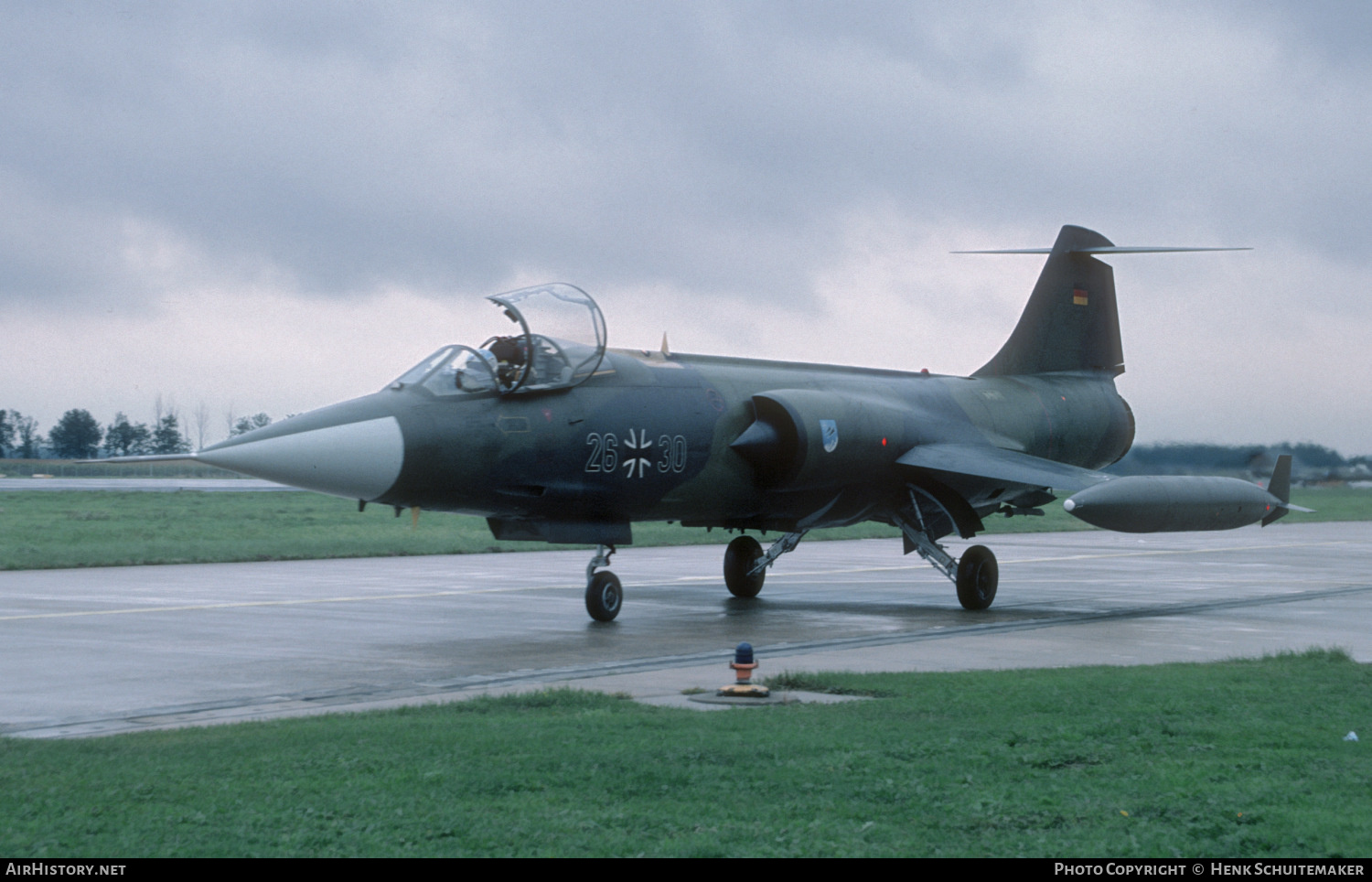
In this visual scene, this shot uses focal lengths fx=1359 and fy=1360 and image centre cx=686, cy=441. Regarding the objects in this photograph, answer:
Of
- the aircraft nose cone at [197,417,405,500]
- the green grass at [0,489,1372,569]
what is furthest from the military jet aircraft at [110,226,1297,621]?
the green grass at [0,489,1372,569]

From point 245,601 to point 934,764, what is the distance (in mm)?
12672

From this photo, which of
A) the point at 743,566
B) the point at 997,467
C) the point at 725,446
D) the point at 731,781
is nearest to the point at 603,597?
the point at 725,446

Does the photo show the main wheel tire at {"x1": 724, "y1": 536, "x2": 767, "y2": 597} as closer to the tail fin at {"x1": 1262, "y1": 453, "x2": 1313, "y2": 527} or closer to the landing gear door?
the landing gear door

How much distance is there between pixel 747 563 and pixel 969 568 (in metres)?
3.05

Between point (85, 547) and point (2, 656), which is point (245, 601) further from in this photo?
point (85, 547)

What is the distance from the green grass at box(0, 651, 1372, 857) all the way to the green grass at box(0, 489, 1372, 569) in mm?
17910

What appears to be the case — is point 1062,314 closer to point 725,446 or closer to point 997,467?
point 997,467

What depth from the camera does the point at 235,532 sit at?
3375 cm

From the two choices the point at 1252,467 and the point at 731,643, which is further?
the point at 1252,467

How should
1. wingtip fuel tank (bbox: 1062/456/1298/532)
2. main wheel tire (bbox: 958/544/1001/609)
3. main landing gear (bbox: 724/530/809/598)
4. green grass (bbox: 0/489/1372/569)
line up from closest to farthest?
wingtip fuel tank (bbox: 1062/456/1298/532), main wheel tire (bbox: 958/544/1001/609), main landing gear (bbox: 724/530/809/598), green grass (bbox: 0/489/1372/569)

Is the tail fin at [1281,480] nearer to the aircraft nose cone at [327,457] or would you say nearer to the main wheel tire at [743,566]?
the main wheel tire at [743,566]

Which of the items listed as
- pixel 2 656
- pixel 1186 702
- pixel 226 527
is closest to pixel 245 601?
pixel 2 656

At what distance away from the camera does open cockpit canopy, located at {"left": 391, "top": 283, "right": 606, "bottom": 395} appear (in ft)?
45.8

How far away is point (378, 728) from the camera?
26.1ft
